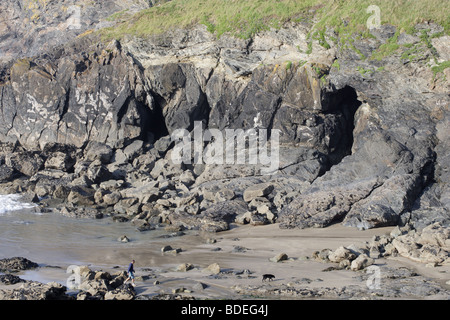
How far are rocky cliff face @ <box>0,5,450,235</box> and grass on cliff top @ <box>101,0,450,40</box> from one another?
0.70m

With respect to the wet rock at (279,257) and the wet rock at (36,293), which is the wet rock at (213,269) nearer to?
the wet rock at (279,257)

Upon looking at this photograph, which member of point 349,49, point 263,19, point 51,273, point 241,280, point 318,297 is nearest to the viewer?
point 318,297

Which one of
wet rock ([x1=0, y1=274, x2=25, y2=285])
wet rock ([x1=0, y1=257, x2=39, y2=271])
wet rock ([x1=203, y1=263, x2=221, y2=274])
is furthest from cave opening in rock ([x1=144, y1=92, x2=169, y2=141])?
wet rock ([x1=0, y1=274, x2=25, y2=285])

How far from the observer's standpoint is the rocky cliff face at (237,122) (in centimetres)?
1858

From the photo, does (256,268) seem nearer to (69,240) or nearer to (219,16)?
(69,240)

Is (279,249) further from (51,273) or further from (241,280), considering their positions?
(51,273)

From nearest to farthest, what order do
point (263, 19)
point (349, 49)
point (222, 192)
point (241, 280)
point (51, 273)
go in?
point (241, 280) < point (51, 273) < point (222, 192) < point (349, 49) < point (263, 19)

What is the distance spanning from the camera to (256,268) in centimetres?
1223

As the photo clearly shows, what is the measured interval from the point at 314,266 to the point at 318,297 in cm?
282

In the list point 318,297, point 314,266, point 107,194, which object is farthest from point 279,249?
point 107,194

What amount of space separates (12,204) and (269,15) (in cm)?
1645

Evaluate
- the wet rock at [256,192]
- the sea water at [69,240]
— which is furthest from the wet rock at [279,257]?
the wet rock at [256,192]

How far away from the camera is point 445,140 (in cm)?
1947

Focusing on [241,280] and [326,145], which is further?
[326,145]
